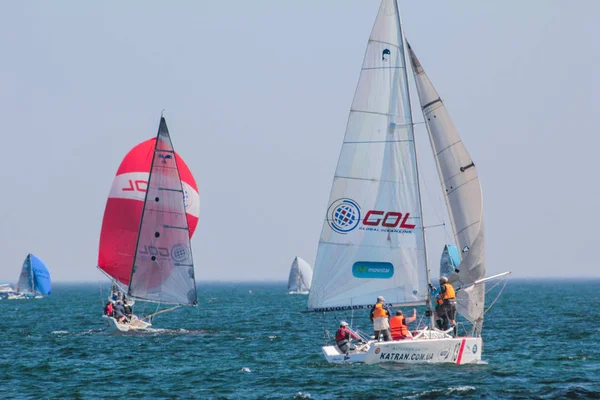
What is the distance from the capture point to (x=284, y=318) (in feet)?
217

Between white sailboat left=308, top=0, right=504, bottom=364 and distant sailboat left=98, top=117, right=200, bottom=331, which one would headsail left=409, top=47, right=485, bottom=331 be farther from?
distant sailboat left=98, top=117, right=200, bottom=331

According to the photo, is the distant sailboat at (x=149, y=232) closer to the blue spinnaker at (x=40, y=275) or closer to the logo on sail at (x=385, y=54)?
the logo on sail at (x=385, y=54)

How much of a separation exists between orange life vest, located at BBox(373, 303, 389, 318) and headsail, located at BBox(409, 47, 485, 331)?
2.41 m

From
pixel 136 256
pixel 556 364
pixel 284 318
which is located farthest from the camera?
pixel 284 318

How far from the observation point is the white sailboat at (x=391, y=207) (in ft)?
93.8

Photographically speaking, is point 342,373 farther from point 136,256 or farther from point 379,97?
point 136,256

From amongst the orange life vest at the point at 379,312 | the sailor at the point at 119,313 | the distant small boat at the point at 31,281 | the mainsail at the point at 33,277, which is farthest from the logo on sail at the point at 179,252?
the distant small boat at the point at 31,281

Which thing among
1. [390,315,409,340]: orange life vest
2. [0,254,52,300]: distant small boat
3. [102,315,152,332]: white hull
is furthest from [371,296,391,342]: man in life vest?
[0,254,52,300]: distant small boat

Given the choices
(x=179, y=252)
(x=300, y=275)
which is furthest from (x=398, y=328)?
(x=300, y=275)

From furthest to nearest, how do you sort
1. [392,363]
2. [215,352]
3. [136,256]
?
[136,256]
[215,352]
[392,363]

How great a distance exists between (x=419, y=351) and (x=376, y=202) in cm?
475

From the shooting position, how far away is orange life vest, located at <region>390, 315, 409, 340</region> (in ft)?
93.2

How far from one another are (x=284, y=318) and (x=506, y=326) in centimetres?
1863

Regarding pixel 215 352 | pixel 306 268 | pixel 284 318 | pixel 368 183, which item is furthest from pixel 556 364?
pixel 306 268
